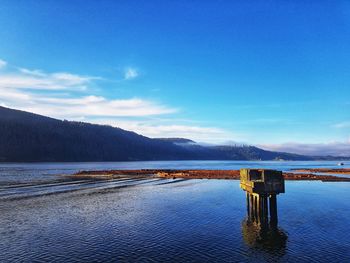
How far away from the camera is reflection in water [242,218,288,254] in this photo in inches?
991

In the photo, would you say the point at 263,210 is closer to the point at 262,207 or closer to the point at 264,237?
the point at 262,207

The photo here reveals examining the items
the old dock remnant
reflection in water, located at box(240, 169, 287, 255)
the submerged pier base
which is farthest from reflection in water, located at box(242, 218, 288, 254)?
the old dock remnant

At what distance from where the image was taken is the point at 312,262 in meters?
21.3

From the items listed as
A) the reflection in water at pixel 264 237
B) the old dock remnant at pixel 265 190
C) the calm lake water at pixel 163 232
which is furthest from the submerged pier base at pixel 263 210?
the calm lake water at pixel 163 232

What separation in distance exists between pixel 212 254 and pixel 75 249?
945 cm

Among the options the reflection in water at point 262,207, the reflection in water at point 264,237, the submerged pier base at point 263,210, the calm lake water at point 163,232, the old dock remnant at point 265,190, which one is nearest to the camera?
the calm lake water at point 163,232

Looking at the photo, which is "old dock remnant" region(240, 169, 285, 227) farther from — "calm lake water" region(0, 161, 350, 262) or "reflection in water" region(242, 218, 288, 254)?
"calm lake water" region(0, 161, 350, 262)

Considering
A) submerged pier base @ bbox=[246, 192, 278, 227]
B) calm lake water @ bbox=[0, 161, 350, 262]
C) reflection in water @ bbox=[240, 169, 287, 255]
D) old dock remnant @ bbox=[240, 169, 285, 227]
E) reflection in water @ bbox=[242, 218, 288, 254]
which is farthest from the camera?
submerged pier base @ bbox=[246, 192, 278, 227]

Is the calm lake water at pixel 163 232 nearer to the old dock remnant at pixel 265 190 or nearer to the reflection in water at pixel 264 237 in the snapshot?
the reflection in water at pixel 264 237

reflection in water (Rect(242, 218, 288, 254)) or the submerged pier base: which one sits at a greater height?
the submerged pier base

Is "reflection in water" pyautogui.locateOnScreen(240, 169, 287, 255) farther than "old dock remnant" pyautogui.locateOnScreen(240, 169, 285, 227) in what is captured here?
No

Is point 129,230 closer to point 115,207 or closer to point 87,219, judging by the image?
point 87,219

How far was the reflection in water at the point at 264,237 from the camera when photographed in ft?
82.6

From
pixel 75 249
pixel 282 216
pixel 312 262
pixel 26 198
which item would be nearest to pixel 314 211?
pixel 282 216
